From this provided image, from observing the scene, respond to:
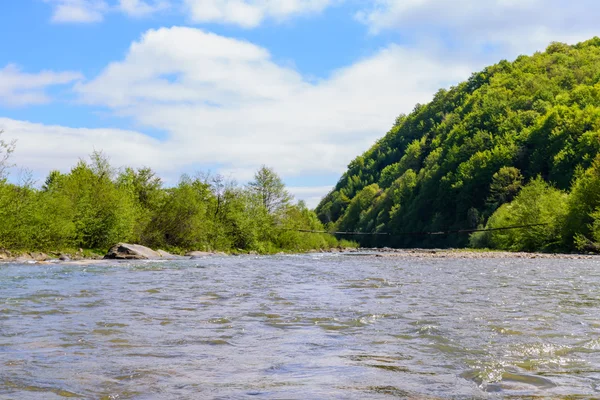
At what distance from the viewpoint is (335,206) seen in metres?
188

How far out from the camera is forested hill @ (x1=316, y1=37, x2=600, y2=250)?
54.1m

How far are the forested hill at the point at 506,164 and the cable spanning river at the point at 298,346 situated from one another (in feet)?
122

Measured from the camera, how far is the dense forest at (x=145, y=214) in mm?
36031

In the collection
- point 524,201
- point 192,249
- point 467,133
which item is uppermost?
point 467,133

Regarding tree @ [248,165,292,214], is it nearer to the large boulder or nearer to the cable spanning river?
the large boulder

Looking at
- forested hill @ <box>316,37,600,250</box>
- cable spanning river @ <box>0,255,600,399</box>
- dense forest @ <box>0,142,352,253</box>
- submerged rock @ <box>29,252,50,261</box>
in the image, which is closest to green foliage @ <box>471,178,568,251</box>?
forested hill @ <box>316,37,600,250</box>

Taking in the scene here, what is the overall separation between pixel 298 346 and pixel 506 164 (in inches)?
3912

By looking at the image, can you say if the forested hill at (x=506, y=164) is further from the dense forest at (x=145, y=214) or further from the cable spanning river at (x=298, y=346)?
the cable spanning river at (x=298, y=346)

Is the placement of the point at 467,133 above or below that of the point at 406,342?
above

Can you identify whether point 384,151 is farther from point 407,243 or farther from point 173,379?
point 173,379

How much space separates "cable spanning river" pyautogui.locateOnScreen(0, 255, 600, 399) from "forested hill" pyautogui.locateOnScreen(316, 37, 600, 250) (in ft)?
122

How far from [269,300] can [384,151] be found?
606ft

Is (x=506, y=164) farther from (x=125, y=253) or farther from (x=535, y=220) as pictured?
(x=125, y=253)

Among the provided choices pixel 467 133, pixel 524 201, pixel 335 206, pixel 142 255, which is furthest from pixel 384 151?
pixel 142 255
